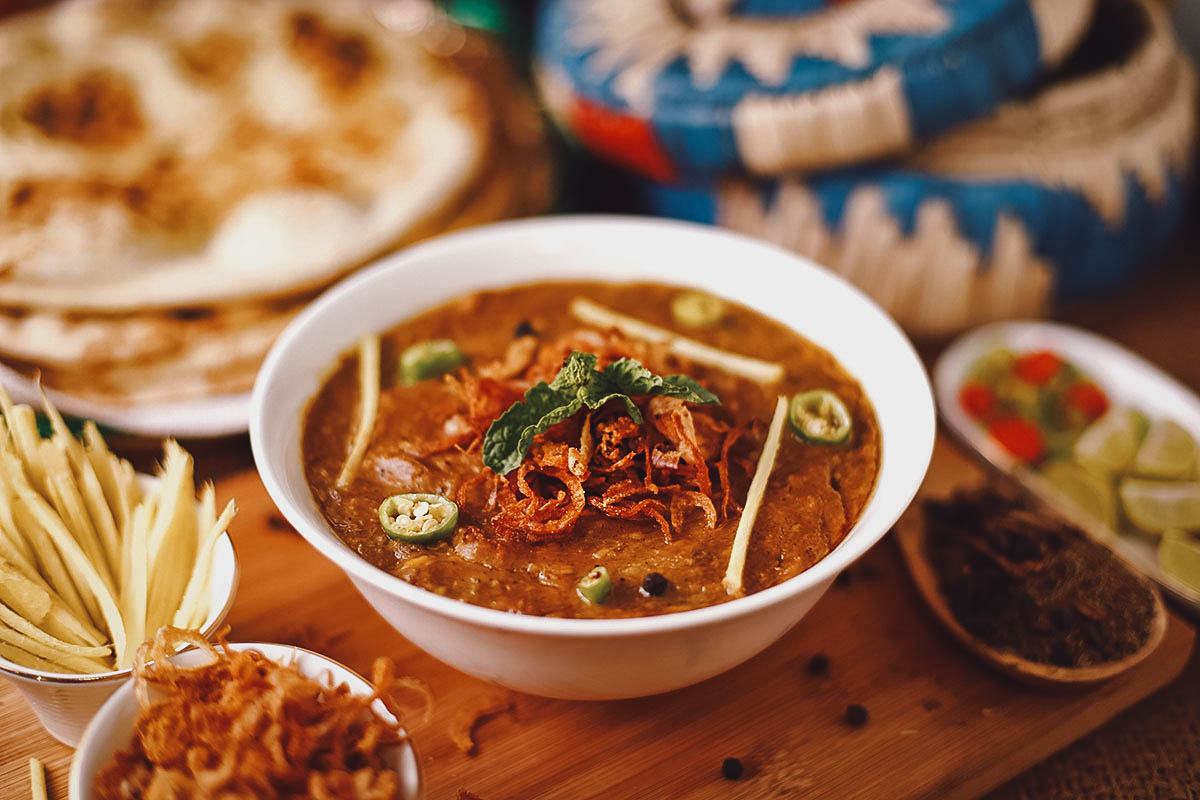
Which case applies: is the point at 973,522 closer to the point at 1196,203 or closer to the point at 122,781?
the point at 122,781

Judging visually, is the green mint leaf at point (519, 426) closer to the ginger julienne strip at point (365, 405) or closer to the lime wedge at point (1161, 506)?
the ginger julienne strip at point (365, 405)

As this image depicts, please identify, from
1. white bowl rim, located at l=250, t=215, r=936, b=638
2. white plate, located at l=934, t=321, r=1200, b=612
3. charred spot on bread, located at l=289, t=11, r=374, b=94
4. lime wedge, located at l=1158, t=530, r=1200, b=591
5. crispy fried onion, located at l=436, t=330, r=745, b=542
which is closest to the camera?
white bowl rim, located at l=250, t=215, r=936, b=638

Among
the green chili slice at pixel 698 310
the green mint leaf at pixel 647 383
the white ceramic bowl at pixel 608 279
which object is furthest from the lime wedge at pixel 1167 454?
the green mint leaf at pixel 647 383

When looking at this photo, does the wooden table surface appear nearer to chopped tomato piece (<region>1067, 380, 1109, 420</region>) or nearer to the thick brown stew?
the thick brown stew

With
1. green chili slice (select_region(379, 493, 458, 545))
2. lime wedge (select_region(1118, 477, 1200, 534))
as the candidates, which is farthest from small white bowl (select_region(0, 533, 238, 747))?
lime wedge (select_region(1118, 477, 1200, 534))

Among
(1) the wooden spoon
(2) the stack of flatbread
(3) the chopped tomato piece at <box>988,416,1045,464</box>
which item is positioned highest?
(2) the stack of flatbread

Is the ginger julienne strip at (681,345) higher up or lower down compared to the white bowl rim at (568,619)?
lower down
